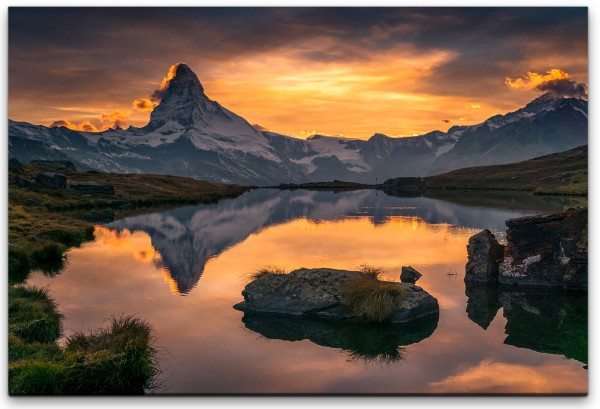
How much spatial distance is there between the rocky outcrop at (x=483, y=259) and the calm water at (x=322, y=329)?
1.33m

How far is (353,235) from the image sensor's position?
58.3 metres

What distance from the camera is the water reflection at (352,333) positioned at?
68.0 feet

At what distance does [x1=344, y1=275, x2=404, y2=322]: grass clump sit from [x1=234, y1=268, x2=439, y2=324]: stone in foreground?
222mm

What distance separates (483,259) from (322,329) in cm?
1398

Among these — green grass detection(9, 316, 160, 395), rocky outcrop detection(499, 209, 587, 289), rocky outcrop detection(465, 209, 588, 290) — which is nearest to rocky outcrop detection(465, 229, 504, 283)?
rocky outcrop detection(465, 209, 588, 290)

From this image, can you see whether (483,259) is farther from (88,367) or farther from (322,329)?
(88,367)

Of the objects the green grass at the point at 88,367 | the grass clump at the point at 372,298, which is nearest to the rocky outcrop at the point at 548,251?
the grass clump at the point at 372,298

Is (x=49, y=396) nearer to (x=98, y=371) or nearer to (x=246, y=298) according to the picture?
(x=98, y=371)

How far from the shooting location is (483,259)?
33281mm

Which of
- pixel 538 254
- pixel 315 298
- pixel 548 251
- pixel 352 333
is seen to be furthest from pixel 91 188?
pixel 352 333

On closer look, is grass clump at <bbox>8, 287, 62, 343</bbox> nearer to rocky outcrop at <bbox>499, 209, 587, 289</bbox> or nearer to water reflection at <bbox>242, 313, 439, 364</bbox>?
water reflection at <bbox>242, 313, 439, 364</bbox>

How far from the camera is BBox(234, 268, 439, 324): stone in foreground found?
82.4 ft

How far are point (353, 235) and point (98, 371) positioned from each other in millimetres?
43450

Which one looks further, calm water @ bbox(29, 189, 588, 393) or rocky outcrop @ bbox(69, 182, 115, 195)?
rocky outcrop @ bbox(69, 182, 115, 195)
